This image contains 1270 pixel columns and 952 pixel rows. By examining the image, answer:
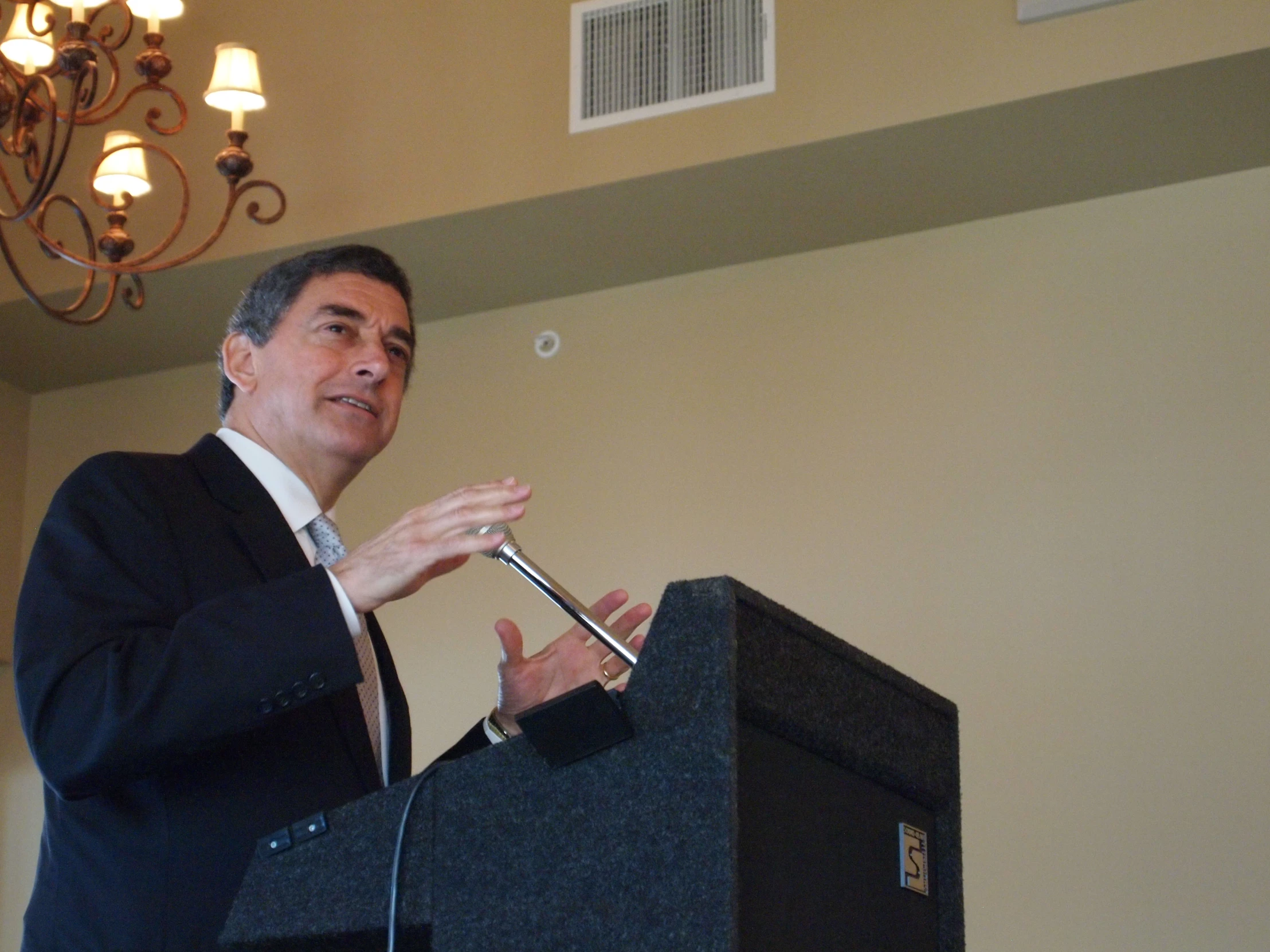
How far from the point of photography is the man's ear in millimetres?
1886

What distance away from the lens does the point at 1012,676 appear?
3.32 meters

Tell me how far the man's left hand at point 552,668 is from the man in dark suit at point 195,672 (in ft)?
0.07

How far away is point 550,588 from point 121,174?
6.96 ft

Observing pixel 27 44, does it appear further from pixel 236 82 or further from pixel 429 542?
pixel 429 542

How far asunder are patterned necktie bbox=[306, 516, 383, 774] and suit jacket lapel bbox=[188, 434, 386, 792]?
21mm

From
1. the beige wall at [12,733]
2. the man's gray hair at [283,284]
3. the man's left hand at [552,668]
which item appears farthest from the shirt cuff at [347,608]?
the beige wall at [12,733]

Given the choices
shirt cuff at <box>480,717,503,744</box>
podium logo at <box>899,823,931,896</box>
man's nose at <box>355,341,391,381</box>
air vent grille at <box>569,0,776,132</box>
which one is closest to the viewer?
podium logo at <box>899,823,931,896</box>

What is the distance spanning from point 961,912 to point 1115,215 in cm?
250

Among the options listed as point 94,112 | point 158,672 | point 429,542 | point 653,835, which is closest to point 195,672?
point 158,672

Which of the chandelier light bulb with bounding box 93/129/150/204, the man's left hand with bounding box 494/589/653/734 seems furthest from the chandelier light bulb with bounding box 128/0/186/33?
the man's left hand with bounding box 494/589/653/734

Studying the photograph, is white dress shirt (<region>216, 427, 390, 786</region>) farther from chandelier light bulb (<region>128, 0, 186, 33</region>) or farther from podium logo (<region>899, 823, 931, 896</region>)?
chandelier light bulb (<region>128, 0, 186, 33</region>)

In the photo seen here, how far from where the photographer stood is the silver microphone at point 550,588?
1.26 meters

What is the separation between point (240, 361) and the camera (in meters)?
1.93

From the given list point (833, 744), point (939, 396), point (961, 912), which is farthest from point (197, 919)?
point (939, 396)
